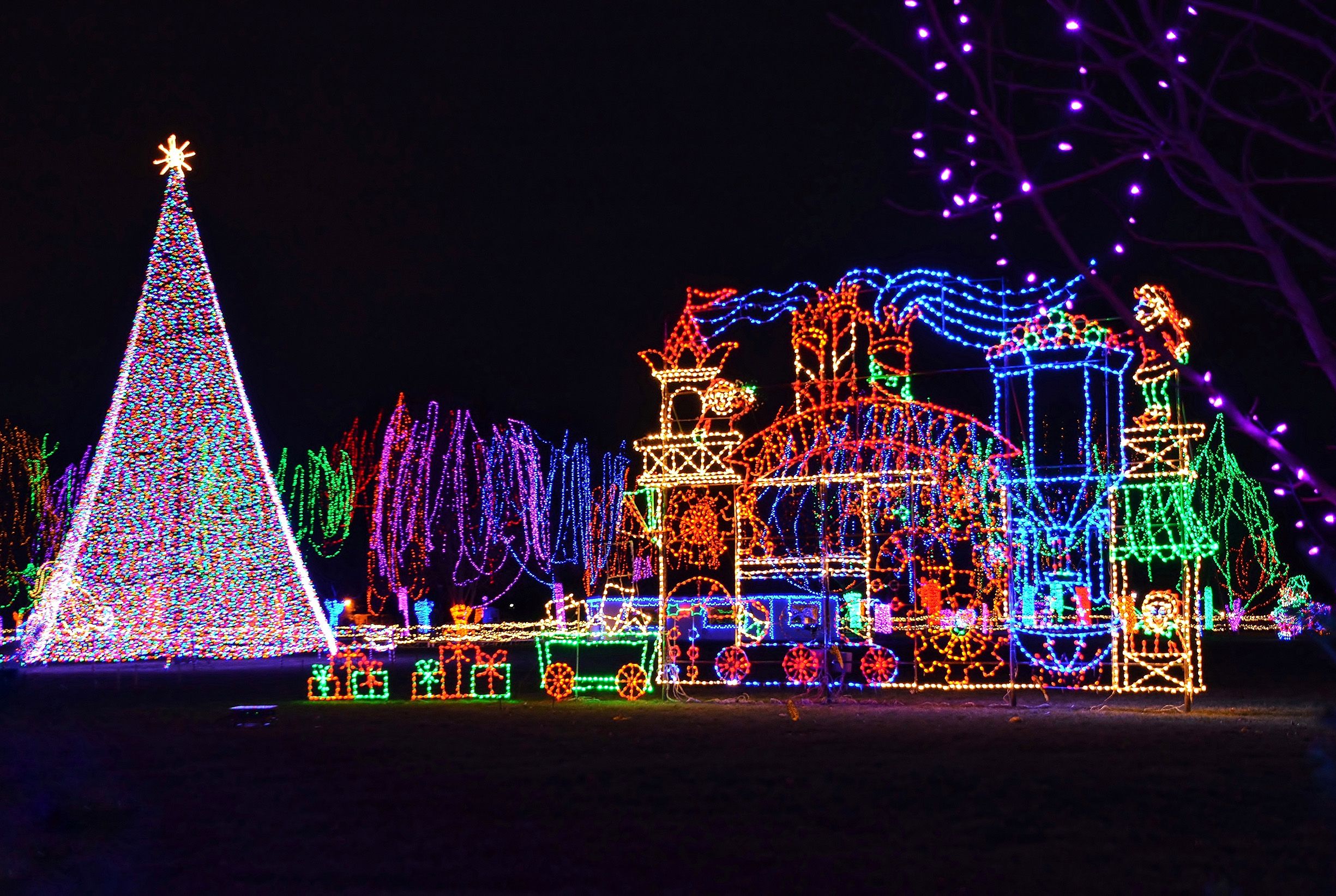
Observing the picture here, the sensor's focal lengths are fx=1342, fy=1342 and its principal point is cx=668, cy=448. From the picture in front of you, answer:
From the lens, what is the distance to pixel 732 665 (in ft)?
60.0

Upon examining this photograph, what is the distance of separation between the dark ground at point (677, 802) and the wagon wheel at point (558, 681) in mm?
2365

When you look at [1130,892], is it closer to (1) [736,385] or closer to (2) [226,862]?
(2) [226,862]

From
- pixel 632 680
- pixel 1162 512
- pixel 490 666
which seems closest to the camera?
pixel 1162 512

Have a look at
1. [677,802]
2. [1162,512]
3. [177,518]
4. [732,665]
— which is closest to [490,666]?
[732,665]

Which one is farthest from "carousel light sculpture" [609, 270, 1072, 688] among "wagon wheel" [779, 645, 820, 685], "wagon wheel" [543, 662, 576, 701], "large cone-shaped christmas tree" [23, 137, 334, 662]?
"large cone-shaped christmas tree" [23, 137, 334, 662]

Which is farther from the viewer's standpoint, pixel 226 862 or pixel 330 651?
pixel 330 651

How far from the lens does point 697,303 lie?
59.6ft

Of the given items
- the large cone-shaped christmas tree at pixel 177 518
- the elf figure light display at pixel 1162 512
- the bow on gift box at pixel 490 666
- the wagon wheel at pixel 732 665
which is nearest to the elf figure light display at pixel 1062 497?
the elf figure light display at pixel 1162 512

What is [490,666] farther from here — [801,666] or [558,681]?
[801,666]

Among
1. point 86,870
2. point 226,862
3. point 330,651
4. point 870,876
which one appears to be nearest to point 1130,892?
point 870,876

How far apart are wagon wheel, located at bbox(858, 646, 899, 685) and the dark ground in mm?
2034

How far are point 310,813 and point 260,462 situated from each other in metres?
14.8

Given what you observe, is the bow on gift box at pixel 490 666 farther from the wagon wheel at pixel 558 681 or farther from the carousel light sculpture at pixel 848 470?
the carousel light sculpture at pixel 848 470

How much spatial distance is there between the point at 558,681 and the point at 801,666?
3.28m
